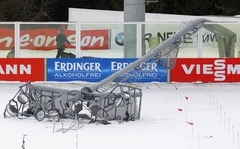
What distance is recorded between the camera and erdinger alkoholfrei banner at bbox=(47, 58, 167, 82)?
20.9 meters

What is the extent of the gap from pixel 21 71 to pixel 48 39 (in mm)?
1442

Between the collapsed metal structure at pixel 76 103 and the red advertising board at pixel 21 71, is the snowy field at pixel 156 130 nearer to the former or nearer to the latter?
the collapsed metal structure at pixel 76 103

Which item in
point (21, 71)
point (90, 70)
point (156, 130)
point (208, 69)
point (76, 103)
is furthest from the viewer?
point (21, 71)

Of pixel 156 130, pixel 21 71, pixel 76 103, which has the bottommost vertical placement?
pixel 156 130

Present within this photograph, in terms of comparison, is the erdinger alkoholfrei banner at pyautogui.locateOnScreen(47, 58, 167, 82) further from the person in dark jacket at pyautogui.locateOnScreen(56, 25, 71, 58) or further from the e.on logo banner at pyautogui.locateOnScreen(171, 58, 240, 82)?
the e.on logo banner at pyautogui.locateOnScreen(171, 58, 240, 82)

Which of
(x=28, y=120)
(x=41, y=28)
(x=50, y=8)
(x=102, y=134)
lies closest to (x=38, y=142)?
(x=102, y=134)

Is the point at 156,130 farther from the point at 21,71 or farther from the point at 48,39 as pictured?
the point at 48,39

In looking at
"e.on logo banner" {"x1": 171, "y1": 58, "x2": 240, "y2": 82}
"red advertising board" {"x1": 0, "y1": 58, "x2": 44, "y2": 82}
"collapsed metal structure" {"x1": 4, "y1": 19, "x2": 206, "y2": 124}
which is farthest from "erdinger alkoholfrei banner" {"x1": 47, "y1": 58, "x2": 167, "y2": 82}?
"collapsed metal structure" {"x1": 4, "y1": 19, "x2": 206, "y2": 124}

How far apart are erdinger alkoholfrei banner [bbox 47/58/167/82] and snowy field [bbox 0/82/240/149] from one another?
9.02 feet

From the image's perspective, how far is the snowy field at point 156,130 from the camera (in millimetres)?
11180

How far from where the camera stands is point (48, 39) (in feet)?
70.4

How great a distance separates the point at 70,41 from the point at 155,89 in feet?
11.4

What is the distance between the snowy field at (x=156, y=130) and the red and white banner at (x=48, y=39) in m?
3.66

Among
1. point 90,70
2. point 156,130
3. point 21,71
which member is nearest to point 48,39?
point 21,71
